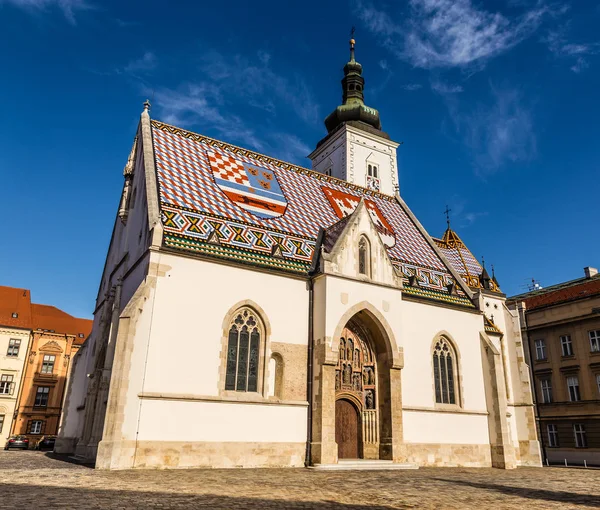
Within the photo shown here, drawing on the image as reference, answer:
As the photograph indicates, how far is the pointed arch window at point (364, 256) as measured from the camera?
739 inches

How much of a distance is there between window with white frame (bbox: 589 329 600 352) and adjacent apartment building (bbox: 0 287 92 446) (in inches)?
1545

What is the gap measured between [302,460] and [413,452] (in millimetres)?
4700

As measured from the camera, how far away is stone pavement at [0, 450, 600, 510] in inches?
298

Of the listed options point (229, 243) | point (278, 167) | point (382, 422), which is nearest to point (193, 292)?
point (229, 243)

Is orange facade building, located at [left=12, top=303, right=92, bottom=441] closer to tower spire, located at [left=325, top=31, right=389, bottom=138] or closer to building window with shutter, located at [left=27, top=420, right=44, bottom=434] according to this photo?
building window with shutter, located at [left=27, top=420, right=44, bottom=434]

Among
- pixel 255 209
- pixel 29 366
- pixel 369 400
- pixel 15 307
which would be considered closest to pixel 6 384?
pixel 29 366

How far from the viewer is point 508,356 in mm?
24109

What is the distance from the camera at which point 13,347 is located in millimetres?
40844

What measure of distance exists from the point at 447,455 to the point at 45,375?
35452mm

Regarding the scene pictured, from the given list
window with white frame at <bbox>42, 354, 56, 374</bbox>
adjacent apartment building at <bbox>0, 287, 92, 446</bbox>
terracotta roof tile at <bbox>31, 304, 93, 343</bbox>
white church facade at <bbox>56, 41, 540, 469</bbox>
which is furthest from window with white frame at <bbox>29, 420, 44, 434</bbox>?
white church facade at <bbox>56, 41, 540, 469</bbox>

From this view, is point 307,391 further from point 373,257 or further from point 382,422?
point 373,257

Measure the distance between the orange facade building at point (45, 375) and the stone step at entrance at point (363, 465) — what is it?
32261 mm

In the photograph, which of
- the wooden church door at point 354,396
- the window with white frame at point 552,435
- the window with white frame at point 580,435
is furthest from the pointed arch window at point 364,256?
the window with white frame at point 552,435

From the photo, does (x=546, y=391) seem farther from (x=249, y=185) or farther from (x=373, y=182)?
(x=249, y=185)
